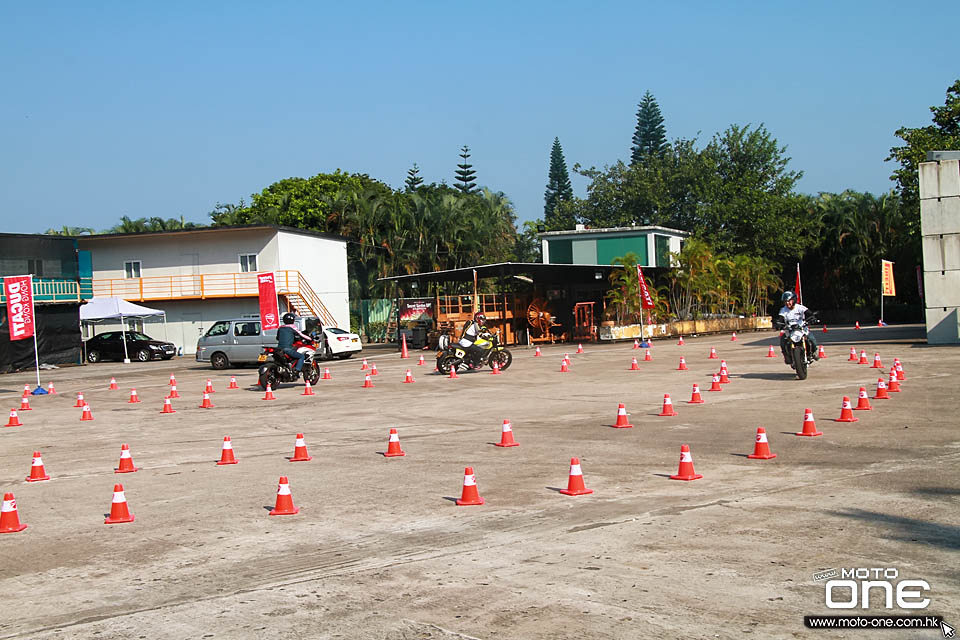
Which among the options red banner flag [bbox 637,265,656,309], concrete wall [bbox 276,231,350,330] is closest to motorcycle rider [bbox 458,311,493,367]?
red banner flag [bbox 637,265,656,309]

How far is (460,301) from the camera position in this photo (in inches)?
1608

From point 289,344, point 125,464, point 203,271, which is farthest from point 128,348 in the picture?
point 125,464

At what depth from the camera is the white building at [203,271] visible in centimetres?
4794

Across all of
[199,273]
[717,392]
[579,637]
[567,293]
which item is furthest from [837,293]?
[579,637]

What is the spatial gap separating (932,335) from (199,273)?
35.2 metres

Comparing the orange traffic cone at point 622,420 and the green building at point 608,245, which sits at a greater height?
the green building at point 608,245

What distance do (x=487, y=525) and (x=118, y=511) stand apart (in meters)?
3.58

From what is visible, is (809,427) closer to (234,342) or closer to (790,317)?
(790,317)

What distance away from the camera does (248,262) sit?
159 ft

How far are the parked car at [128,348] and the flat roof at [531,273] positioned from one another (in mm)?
10965

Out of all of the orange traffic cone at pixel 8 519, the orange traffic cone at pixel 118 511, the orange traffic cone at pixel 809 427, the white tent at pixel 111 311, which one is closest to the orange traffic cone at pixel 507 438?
the orange traffic cone at pixel 809 427

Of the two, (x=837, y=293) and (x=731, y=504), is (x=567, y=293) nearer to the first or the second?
(x=837, y=293)

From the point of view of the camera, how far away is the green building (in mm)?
56156

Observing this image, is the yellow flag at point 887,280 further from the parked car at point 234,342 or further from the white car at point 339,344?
the parked car at point 234,342
